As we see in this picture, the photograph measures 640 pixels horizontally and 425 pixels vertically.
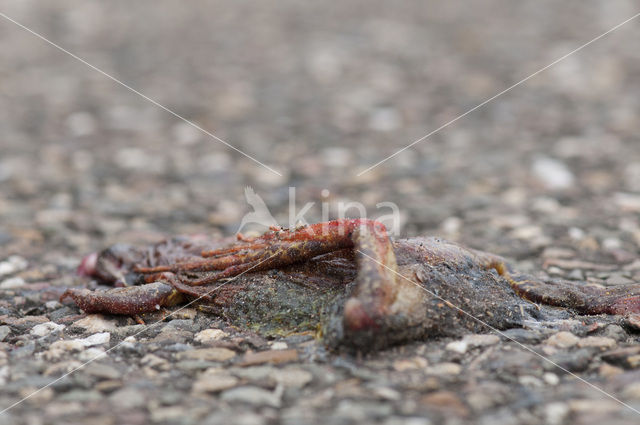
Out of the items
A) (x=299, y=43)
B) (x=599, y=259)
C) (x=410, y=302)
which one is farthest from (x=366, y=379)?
(x=299, y=43)

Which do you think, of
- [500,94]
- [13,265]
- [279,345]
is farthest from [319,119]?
[279,345]

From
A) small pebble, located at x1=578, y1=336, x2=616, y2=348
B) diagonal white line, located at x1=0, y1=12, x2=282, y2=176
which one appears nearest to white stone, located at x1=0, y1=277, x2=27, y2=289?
diagonal white line, located at x1=0, y1=12, x2=282, y2=176

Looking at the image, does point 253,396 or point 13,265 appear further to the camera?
point 13,265

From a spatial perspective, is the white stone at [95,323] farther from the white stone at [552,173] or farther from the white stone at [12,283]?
the white stone at [552,173]

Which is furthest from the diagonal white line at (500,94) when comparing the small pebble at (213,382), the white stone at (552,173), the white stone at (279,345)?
the small pebble at (213,382)

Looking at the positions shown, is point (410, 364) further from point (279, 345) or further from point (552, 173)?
point (552, 173)

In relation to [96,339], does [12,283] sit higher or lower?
higher

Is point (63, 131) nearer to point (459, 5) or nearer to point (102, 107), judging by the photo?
point (102, 107)
